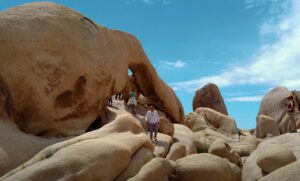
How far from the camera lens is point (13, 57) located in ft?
44.9

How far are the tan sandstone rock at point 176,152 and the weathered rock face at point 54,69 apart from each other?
3.87m

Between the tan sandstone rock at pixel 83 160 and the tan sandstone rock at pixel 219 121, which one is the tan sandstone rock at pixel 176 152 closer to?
the tan sandstone rock at pixel 83 160

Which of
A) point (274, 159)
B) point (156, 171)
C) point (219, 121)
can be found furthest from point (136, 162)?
point (219, 121)

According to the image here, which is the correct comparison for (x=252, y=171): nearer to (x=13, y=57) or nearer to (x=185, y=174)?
(x=185, y=174)

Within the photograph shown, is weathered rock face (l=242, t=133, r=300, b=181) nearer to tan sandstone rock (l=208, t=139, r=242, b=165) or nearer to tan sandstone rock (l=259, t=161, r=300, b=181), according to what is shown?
tan sandstone rock (l=208, t=139, r=242, b=165)

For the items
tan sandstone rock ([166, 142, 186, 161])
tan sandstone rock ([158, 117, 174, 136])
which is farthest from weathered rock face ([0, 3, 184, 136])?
tan sandstone rock ([166, 142, 186, 161])

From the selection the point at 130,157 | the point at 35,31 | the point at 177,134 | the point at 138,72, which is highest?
the point at 35,31

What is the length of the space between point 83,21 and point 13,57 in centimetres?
361

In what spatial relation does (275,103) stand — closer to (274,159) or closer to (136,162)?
(274,159)

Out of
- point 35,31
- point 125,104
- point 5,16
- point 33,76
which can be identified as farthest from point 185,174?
point 125,104

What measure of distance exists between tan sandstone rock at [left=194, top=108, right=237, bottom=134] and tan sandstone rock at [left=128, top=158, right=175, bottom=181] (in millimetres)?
19563

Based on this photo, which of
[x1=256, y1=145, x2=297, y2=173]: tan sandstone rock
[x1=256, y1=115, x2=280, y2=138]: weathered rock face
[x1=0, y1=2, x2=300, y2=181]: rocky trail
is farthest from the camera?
[x1=256, y1=115, x2=280, y2=138]: weathered rock face

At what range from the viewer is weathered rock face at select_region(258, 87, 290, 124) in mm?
29922

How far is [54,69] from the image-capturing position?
14.5 m
